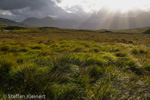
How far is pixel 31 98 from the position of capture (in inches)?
72.4

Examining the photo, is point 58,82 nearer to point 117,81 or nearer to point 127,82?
point 117,81

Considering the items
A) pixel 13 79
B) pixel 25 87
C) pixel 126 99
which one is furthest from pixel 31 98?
pixel 126 99

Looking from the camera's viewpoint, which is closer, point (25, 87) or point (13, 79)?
point (25, 87)

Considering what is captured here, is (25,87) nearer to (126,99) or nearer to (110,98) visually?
(110,98)

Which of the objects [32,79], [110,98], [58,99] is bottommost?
[58,99]

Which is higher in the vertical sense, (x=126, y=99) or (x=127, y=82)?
(x=127, y=82)

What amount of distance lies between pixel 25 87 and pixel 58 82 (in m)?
0.84

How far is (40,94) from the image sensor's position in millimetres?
1918

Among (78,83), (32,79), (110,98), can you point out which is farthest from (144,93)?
(32,79)

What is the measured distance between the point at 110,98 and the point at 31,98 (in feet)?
5.84

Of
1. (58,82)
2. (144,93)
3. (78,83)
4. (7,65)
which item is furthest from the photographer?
(7,65)

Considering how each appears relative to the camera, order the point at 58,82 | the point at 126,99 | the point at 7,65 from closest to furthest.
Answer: the point at 126,99 → the point at 58,82 → the point at 7,65

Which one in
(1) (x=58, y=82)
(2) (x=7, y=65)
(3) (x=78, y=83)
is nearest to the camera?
(1) (x=58, y=82)

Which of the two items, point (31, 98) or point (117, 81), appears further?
point (117, 81)
